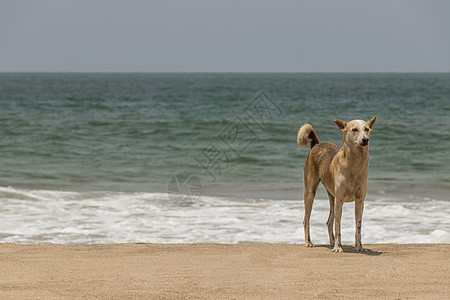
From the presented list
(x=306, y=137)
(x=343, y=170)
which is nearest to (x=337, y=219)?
(x=343, y=170)

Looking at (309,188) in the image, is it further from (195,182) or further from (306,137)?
(195,182)

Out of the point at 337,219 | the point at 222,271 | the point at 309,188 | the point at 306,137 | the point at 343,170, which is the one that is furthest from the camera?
the point at 306,137

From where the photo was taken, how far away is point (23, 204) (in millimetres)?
10688

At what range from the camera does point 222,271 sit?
5.75m

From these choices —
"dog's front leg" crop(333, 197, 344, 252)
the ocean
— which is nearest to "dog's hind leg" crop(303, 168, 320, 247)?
"dog's front leg" crop(333, 197, 344, 252)

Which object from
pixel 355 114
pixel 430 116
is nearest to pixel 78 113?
pixel 355 114

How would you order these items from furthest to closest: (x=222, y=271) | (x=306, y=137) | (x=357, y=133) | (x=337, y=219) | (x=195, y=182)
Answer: (x=195, y=182)
(x=306, y=137)
(x=337, y=219)
(x=357, y=133)
(x=222, y=271)

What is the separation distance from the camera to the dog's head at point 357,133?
19.6 feet

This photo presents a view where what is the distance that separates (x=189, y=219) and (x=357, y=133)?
436cm

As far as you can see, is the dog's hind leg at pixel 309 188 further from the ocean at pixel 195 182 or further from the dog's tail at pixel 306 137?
the ocean at pixel 195 182

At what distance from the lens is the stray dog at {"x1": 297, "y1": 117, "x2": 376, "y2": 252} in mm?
6170

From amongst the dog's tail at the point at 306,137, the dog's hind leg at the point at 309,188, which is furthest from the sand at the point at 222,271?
the dog's tail at the point at 306,137

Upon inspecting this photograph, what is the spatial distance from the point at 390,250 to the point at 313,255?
3.53 ft

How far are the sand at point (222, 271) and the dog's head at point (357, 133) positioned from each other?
4.08ft
